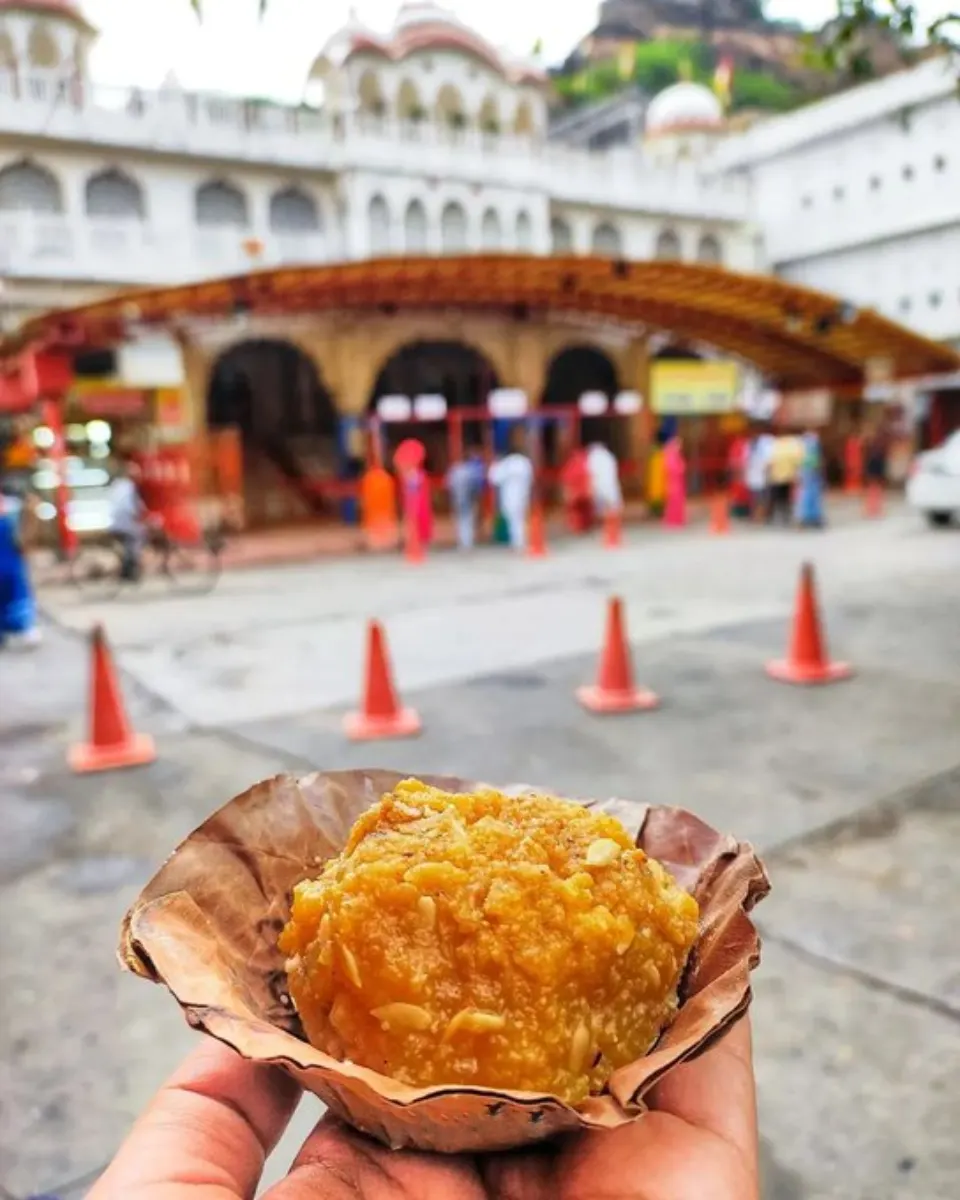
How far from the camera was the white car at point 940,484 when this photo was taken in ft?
46.0

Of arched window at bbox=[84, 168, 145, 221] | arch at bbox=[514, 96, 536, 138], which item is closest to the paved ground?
arched window at bbox=[84, 168, 145, 221]

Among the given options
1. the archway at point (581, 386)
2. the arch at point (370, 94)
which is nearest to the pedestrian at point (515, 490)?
the archway at point (581, 386)

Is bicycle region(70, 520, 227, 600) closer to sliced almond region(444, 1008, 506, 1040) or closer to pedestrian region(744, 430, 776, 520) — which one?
pedestrian region(744, 430, 776, 520)

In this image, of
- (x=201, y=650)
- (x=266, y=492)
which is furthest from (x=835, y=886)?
(x=266, y=492)

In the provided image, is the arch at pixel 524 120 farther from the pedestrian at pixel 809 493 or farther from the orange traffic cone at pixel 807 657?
the orange traffic cone at pixel 807 657

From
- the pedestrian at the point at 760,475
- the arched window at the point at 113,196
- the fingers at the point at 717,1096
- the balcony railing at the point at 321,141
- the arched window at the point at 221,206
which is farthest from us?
the arched window at the point at 221,206

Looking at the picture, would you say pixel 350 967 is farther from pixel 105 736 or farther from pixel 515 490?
pixel 515 490

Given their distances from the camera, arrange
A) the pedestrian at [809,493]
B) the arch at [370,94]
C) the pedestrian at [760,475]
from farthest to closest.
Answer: the arch at [370,94]
the pedestrian at [760,475]
the pedestrian at [809,493]

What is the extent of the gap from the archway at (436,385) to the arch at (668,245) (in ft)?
20.2

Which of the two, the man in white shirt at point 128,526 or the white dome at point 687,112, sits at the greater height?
the white dome at point 687,112

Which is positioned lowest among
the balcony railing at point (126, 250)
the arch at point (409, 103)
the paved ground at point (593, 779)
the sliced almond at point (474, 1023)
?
the paved ground at point (593, 779)

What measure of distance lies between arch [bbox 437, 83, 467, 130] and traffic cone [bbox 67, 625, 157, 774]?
2312cm

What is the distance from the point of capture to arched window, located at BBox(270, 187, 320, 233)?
841 inches

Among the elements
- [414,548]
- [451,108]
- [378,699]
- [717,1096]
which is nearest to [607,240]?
[451,108]
